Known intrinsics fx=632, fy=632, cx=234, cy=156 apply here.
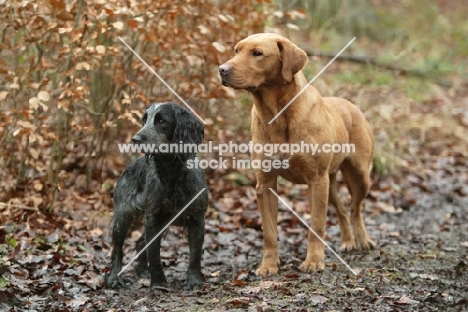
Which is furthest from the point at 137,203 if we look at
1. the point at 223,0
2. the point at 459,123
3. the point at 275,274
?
the point at 459,123

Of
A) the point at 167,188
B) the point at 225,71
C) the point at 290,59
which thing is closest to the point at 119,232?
the point at 167,188

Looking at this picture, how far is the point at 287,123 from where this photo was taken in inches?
226

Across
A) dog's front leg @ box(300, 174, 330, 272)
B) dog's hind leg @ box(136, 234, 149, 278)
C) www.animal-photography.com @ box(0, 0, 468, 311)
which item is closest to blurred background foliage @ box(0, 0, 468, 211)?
www.animal-photography.com @ box(0, 0, 468, 311)

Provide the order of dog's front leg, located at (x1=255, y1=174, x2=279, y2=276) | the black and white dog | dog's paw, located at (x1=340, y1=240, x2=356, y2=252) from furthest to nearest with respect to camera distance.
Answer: dog's paw, located at (x1=340, y1=240, x2=356, y2=252)
dog's front leg, located at (x1=255, y1=174, x2=279, y2=276)
the black and white dog

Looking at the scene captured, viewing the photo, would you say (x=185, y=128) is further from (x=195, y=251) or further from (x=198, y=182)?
(x=195, y=251)

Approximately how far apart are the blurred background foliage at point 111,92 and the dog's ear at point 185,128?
1.43 metres

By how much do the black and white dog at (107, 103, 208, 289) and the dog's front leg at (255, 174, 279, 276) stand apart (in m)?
0.75

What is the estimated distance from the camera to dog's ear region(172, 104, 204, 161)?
5.18m

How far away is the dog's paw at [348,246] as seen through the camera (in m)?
6.90

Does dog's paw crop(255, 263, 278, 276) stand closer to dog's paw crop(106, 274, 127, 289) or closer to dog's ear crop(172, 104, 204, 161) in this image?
dog's paw crop(106, 274, 127, 289)

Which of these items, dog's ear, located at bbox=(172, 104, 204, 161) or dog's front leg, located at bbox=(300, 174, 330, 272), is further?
dog's front leg, located at bbox=(300, 174, 330, 272)

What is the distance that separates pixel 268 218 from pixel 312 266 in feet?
1.99

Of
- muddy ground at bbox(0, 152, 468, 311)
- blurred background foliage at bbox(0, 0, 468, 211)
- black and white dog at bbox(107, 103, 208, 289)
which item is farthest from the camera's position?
blurred background foliage at bbox(0, 0, 468, 211)

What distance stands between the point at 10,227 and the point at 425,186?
6566mm
